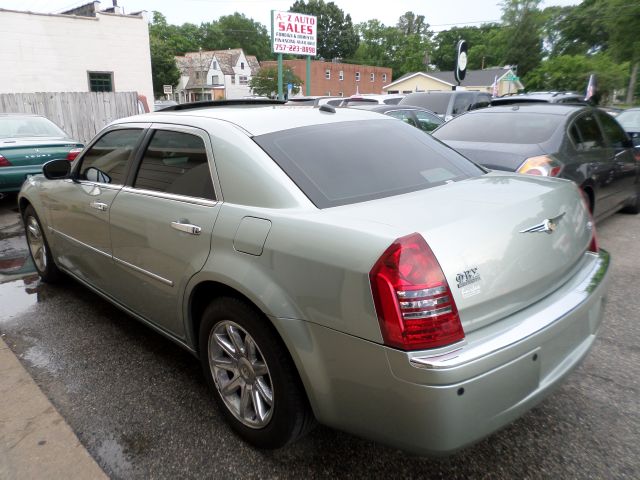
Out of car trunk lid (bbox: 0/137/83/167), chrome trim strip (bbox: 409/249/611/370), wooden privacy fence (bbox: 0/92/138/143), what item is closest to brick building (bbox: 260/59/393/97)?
wooden privacy fence (bbox: 0/92/138/143)

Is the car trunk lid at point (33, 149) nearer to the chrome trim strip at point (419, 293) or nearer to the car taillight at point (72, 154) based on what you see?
the car taillight at point (72, 154)

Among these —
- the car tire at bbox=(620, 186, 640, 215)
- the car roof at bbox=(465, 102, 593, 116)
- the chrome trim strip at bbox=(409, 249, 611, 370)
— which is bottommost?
the car tire at bbox=(620, 186, 640, 215)

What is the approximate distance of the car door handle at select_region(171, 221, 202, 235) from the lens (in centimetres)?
245

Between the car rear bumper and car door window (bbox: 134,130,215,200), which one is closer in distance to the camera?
the car rear bumper

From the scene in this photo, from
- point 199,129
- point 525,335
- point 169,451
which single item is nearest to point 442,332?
point 525,335

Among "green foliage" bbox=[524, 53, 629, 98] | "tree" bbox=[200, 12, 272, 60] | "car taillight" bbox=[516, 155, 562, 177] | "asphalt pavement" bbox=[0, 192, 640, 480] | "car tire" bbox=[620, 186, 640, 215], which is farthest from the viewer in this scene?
"tree" bbox=[200, 12, 272, 60]

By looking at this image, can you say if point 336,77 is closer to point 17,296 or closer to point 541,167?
point 541,167

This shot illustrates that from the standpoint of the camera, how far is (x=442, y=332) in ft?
5.65

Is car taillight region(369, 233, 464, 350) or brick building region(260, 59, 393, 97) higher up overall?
brick building region(260, 59, 393, 97)

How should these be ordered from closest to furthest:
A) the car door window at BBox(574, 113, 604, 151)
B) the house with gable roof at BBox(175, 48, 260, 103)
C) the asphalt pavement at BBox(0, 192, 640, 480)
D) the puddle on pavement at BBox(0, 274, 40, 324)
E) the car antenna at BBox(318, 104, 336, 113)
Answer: the asphalt pavement at BBox(0, 192, 640, 480), the car antenna at BBox(318, 104, 336, 113), the puddle on pavement at BBox(0, 274, 40, 324), the car door window at BBox(574, 113, 604, 151), the house with gable roof at BBox(175, 48, 260, 103)

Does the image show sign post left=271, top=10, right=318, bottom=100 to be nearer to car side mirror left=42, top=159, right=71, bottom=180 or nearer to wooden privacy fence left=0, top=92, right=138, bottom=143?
wooden privacy fence left=0, top=92, right=138, bottom=143

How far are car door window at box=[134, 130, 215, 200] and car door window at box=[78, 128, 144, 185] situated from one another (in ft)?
0.77

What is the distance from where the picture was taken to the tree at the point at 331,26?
94.4 m

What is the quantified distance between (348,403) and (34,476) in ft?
4.99
